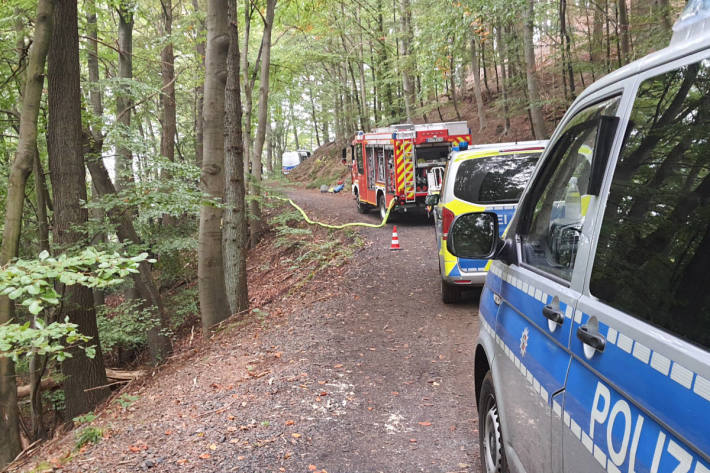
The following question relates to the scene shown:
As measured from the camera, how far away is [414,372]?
573cm

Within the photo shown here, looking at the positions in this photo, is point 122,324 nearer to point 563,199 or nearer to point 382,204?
point 382,204

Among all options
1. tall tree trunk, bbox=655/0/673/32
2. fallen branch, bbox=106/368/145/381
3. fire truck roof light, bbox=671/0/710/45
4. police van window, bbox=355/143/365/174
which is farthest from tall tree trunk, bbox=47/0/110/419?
police van window, bbox=355/143/365/174

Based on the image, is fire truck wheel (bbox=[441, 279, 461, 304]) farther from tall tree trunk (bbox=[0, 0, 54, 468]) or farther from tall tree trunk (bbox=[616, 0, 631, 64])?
tall tree trunk (bbox=[616, 0, 631, 64])

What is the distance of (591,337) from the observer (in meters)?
1.48

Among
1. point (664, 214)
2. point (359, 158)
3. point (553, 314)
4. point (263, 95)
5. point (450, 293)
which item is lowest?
point (450, 293)

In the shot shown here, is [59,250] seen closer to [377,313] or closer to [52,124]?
[52,124]

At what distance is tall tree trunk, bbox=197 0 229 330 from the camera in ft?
25.3

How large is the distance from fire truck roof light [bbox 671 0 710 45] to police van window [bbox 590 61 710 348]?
0.46 feet

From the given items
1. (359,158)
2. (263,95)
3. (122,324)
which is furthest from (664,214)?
(359,158)

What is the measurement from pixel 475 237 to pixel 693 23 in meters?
1.60

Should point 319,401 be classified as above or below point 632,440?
below

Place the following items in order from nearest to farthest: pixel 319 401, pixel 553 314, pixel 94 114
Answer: pixel 553 314
pixel 319 401
pixel 94 114

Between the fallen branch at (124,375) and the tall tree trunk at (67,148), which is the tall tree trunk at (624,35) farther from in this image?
the fallen branch at (124,375)

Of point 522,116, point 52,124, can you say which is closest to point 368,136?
point 522,116
